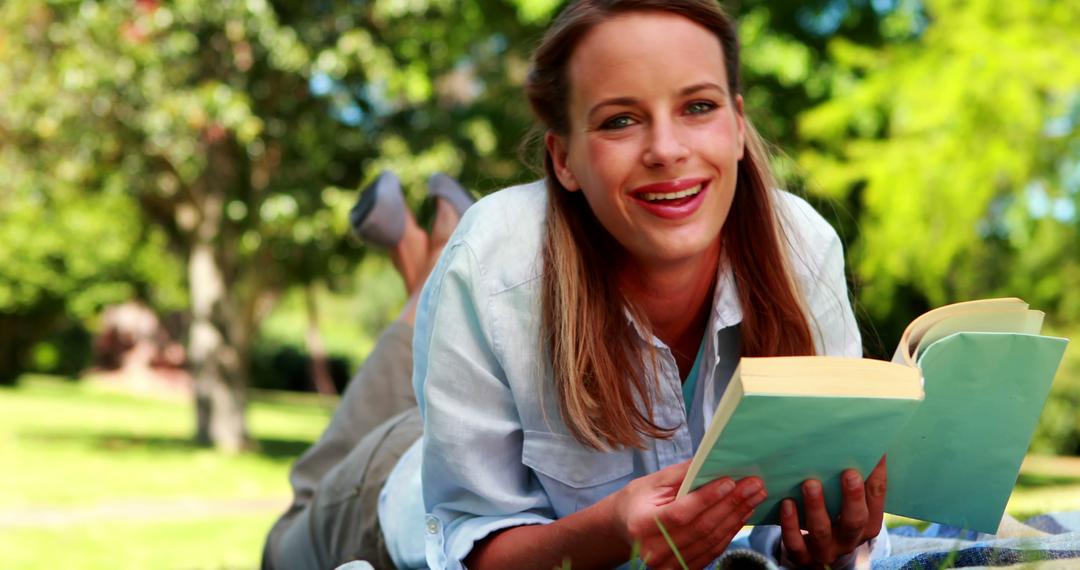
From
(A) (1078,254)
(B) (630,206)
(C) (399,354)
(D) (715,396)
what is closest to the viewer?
(B) (630,206)

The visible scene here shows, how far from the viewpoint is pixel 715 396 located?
2227 millimetres

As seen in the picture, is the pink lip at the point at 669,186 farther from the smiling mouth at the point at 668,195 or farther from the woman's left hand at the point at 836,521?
the woman's left hand at the point at 836,521

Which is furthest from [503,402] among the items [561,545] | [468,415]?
[561,545]

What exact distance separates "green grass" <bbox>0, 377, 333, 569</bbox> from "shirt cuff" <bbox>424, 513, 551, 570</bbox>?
4.38 meters

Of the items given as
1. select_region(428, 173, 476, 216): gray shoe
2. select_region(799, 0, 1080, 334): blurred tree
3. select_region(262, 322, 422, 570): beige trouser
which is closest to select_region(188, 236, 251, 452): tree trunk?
select_region(799, 0, 1080, 334): blurred tree

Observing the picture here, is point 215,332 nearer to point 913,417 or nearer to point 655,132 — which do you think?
point 655,132

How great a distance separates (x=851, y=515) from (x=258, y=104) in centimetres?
1131

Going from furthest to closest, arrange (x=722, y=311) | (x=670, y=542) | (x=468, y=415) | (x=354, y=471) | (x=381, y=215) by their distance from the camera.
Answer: (x=381, y=215) < (x=354, y=471) < (x=722, y=311) < (x=468, y=415) < (x=670, y=542)

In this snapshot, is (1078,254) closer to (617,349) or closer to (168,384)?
(617,349)

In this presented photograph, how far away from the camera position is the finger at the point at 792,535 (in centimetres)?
179

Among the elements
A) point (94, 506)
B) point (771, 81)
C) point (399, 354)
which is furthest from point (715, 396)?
point (771, 81)

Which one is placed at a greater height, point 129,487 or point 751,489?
point 751,489

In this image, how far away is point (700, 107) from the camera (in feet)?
6.68

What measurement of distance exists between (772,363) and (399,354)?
209cm
